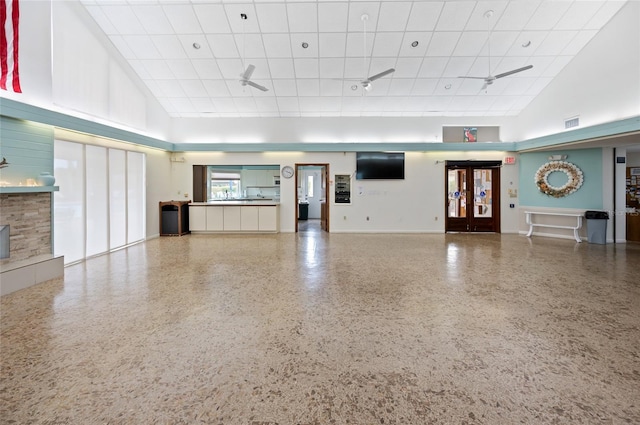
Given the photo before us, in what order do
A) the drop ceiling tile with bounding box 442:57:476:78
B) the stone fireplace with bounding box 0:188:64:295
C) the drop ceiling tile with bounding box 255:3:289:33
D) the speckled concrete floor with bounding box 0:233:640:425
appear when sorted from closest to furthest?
the speckled concrete floor with bounding box 0:233:640:425
the stone fireplace with bounding box 0:188:64:295
the drop ceiling tile with bounding box 255:3:289:33
the drop ceiling tile with bounding box 442:57:476:78

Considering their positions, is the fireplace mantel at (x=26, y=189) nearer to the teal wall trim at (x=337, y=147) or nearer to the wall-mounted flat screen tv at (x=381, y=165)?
the teal wall trim at (x=337, y=147)

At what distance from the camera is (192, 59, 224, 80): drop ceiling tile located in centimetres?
706

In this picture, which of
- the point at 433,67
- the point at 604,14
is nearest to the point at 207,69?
the point at 433,67

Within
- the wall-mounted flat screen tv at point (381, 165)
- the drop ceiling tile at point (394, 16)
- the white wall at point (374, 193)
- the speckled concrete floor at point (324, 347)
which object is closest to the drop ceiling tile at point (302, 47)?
the drop ceiling tile at point (394, 16)

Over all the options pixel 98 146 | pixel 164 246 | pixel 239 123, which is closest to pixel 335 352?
pixel 164 246

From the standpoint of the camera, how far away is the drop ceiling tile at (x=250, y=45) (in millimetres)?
6375

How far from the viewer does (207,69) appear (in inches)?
287

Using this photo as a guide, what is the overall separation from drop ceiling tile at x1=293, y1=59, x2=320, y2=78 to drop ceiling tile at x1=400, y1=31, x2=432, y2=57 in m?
2.09

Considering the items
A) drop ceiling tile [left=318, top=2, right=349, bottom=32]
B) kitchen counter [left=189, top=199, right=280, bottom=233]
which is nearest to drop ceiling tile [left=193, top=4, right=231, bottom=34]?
drop ceiling tile [left=318, top=2, right=349, bottom=32]

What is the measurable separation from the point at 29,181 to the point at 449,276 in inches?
266

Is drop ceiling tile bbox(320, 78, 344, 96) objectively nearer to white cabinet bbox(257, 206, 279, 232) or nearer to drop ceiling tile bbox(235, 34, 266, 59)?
drop ceiling tile bbox(235, 34, 266, 59)

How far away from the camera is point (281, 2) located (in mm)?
5613

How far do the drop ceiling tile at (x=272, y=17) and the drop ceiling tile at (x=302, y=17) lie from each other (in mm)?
120

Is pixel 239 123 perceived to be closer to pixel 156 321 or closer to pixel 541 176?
pixel 156 321
